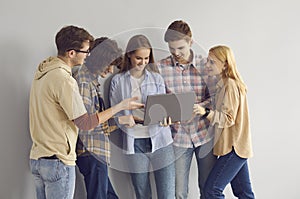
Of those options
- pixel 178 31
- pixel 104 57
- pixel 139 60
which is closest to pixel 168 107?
pixel 139 60

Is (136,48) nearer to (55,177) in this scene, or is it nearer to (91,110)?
(91,110)

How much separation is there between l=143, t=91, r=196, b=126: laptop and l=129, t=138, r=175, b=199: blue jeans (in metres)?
0.16

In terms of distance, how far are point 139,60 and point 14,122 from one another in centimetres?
70

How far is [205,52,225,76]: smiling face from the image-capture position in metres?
2.34

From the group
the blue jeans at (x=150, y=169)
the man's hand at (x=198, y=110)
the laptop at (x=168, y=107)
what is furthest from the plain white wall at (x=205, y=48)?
the man's hand at (x=198, y=110)

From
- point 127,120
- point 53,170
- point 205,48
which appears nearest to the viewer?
point 53,170

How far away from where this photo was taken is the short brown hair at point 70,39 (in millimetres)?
2049

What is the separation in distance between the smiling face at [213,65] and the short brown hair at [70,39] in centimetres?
65

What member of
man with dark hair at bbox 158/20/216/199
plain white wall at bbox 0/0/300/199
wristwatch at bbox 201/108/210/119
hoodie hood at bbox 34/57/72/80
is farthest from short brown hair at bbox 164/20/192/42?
hoodie hood at bbox 34/57/72/80

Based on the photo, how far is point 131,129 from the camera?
2.17 meters

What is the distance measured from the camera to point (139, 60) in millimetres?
2094

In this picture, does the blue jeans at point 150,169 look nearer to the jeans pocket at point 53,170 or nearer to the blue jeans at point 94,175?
the blue jeans at point 94,175

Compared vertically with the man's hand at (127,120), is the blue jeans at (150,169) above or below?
below

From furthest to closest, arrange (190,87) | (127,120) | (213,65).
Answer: (213,65) → (190,87) → (127,120)
